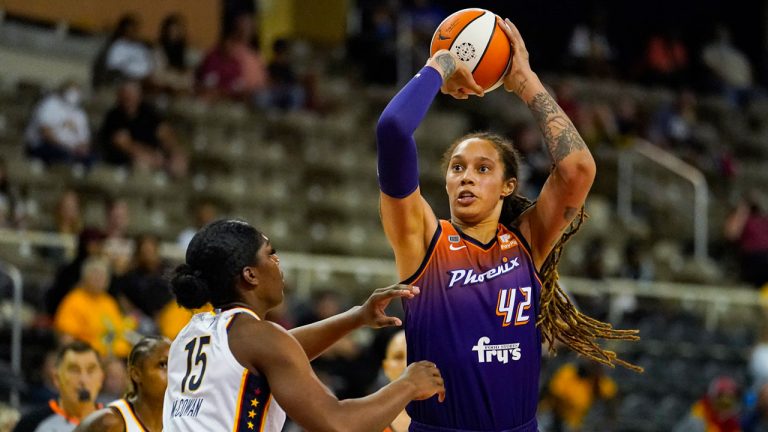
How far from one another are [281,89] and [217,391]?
11.8 metres

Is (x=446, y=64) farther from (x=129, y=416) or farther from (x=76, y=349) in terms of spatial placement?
(x=76, y=349)

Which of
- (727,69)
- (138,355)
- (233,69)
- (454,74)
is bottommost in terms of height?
(138,355)

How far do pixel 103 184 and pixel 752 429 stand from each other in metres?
6.48

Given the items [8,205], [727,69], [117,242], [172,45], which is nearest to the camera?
[117,242]

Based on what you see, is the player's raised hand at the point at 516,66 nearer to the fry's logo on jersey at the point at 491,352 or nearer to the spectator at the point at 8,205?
the fry's logo on jersey at the point at 491,352

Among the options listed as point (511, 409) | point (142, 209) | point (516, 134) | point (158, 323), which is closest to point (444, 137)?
point (516, 134)

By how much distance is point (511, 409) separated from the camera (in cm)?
467

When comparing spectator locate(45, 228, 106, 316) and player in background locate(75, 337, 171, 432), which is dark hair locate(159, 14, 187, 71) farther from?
player in background locate(75, 337, 171, 432)

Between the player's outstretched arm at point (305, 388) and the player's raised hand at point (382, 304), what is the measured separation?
0.92 ft

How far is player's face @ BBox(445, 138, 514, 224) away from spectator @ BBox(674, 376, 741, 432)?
6.65m

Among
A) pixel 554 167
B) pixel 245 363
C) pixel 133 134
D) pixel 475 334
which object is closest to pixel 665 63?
pixel 133 134

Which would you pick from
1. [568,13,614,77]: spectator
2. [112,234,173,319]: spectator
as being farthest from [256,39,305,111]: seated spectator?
[568,13,614,77]: spectator

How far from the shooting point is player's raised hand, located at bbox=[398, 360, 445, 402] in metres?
4.29

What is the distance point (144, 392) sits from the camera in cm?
577
